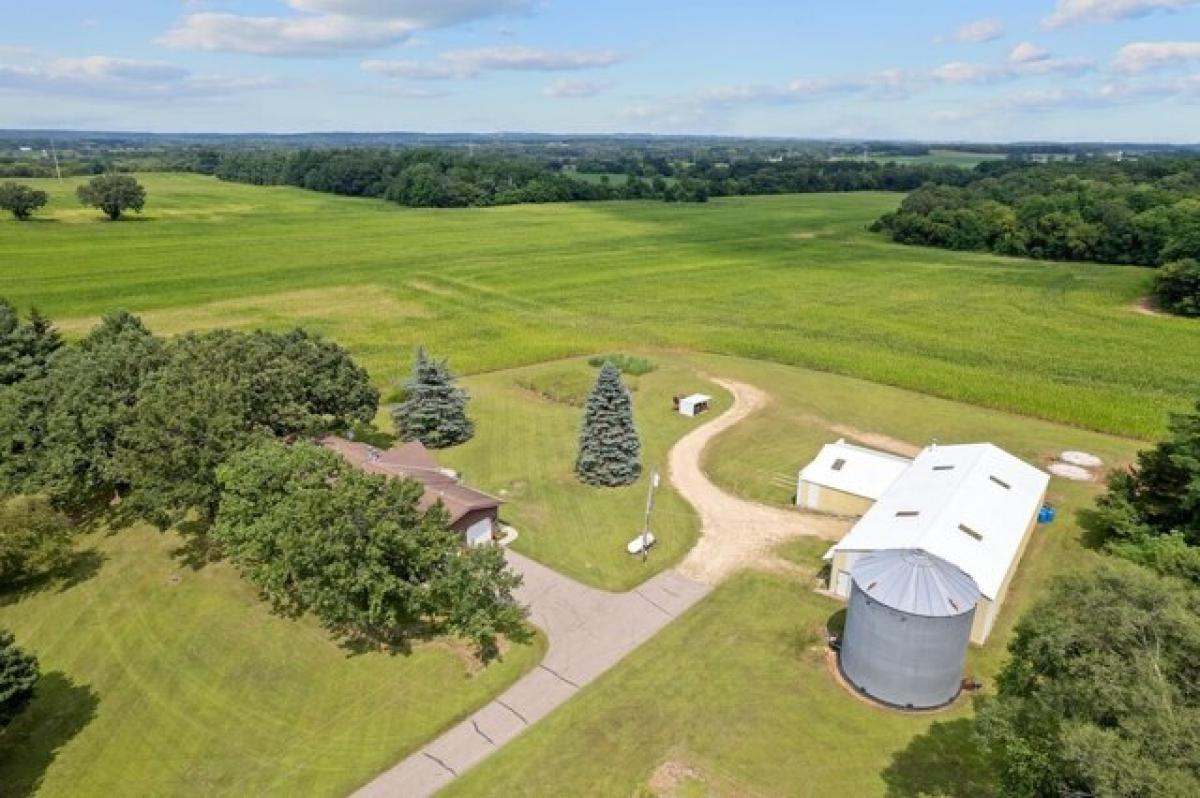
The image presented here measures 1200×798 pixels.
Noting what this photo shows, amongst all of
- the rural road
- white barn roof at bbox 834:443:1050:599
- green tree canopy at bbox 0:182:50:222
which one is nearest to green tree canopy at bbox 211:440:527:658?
the rural road

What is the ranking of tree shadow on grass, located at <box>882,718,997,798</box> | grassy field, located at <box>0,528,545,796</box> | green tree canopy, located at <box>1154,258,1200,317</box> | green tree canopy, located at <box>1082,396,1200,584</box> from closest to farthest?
tree shadow on grass, located at <box>882,718,997,798</box>
grassy field, located at <box>0,528,545,796</box>
green tree canopy, located at <box>1082,396,1200,584</box>
green tree canopy, located at <box>1154,258,1200,317</box>

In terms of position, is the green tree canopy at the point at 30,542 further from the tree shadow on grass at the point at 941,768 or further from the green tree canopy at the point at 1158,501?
the green tree canopy at the point at 1158,501

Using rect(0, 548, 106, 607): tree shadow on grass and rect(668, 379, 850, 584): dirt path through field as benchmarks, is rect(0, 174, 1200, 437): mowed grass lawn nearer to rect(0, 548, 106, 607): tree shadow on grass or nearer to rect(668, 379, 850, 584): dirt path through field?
rect(668, 379, 850, 584): dirt path through field

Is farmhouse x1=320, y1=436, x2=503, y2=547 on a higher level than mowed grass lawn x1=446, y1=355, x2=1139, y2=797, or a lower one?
higher

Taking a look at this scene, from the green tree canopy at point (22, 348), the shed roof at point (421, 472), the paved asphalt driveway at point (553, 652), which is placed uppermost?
the green tree canopy at point (22, 348)

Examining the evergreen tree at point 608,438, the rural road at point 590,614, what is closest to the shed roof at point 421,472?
the rural road at point 590,614

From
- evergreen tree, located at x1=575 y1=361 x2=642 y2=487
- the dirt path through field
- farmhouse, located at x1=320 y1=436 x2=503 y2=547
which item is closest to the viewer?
farmhouse, located at x1=320 y1=436 x2=503 y2=547

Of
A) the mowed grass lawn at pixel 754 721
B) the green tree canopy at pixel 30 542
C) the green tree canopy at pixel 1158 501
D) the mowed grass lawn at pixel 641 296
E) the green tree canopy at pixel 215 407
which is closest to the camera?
the mowed grass lawn at pixel 754 721
